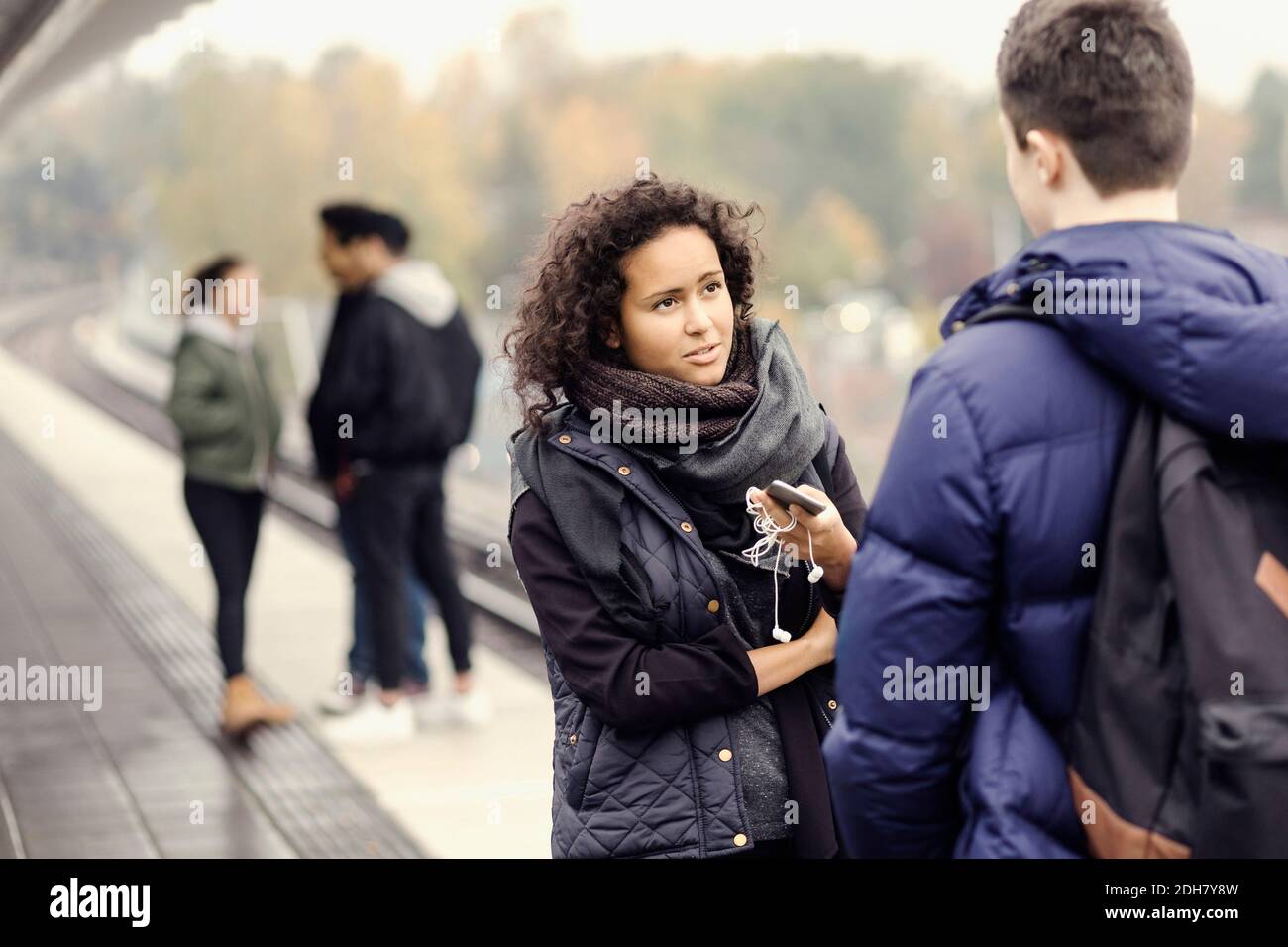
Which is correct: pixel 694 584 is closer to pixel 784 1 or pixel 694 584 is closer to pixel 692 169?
pixel 692 169

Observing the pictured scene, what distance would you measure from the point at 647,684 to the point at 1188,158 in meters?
1.00

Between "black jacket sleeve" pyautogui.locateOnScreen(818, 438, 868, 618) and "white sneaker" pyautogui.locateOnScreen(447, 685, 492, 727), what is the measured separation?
4.70m

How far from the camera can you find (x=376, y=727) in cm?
715

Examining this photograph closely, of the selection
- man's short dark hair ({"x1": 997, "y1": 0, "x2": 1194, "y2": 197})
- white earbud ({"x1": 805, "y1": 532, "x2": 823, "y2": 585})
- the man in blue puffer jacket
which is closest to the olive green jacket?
white earbud ({"x1": 805, "y1": 532, "x2": 823, "y2": 585})

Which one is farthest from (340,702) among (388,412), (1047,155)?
(1047,155)

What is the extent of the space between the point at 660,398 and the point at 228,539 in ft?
16.0

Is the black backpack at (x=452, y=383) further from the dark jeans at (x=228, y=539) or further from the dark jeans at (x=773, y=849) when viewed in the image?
the dark jeans at (x=773, y=849)

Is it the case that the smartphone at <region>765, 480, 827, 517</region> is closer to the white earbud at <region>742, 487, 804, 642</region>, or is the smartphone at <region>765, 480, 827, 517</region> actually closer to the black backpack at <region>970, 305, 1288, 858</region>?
the white earbud at <region>742, 487, 804, 642</region>

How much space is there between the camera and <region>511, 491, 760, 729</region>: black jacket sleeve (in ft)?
8.02

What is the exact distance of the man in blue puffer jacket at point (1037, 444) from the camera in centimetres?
185

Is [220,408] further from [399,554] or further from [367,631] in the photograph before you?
[367,631]

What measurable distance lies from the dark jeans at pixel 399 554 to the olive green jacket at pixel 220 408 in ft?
1.67
